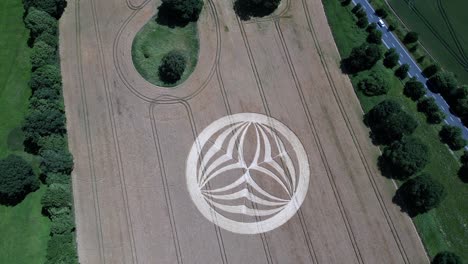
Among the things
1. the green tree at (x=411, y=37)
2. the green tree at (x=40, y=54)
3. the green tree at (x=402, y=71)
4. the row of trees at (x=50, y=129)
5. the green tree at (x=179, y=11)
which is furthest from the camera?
the green tree at (x=411, y=37)

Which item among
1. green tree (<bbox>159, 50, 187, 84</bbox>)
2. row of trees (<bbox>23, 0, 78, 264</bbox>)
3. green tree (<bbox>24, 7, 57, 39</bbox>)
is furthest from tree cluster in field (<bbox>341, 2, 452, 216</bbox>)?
green tree (<bbox>24, 7, 57, 39</bbox>)

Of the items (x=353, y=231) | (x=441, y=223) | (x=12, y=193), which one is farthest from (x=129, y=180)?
(x=441, y=223)

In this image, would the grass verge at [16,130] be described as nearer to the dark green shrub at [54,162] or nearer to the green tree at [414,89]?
the dark green shrub at [54,162]

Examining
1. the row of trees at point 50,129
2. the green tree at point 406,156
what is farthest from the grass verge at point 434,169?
the row of trees at point 50,129

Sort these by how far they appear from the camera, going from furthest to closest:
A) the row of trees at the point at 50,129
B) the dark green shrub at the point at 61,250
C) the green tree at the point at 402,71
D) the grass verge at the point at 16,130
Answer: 1. the green tree at the point at 402,71
2. the grass verge at the point at 16,130
3. the row of trees at the point at 50,129
4. the dark green shrub at the point at 61,250

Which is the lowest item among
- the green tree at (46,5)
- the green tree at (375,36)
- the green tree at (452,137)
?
the green tree at (46,5)

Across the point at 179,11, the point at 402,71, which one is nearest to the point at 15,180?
the point at 179,11

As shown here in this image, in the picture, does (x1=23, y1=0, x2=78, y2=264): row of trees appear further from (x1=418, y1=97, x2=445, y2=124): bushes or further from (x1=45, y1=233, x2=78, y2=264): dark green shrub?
(x1=418, y1=97, x2=445, y2=124): bushes

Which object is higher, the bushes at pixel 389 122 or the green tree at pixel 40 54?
the bushes at pixel 389 122

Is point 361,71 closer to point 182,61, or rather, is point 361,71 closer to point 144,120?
point 182,61

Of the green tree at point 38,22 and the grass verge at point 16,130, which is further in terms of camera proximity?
the green tree at point 38,22
